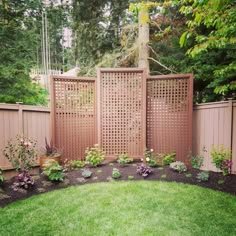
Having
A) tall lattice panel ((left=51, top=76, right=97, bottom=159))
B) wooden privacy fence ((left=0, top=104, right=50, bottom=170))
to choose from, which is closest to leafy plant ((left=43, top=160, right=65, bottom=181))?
wooden privacy fence ((left=0, top=104, right=50, bottom=170))

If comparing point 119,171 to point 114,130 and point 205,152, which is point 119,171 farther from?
point 205,152

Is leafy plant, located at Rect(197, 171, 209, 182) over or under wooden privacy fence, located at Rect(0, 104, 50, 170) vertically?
under

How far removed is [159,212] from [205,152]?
2.37 meters

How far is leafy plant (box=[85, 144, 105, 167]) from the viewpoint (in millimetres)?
4500

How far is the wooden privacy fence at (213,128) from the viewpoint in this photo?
4027 millimetres

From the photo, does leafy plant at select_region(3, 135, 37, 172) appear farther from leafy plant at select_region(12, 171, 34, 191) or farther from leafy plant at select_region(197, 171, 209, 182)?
leafy plant at select_region(197, 171, 209, 182)

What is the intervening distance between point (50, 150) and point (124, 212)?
2278 mm

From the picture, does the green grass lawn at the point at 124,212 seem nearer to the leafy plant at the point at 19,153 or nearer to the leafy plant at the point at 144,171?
the leafy plant at the point at 144,171

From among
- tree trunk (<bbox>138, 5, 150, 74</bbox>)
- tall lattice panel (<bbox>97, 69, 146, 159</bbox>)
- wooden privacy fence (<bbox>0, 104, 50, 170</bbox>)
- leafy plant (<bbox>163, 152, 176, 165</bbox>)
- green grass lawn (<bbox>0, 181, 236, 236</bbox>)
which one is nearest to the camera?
green grass lawn (<bbox>0, 181, 236, 236</bbox>)

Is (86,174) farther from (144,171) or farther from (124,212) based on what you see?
(124,212)

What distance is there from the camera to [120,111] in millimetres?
4898

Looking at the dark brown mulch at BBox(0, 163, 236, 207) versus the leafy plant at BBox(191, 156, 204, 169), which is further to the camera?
the leafy plant at BBox(191, 156, 204, 169)

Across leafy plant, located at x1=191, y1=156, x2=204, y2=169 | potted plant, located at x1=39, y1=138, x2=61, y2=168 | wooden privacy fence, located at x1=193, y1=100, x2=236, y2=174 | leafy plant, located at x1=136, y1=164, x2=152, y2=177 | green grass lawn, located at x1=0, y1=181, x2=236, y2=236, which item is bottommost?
green grass lawn, located at x1=0, y1=181, x2=236, y2=236

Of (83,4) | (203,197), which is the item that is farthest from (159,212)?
(83,4)
